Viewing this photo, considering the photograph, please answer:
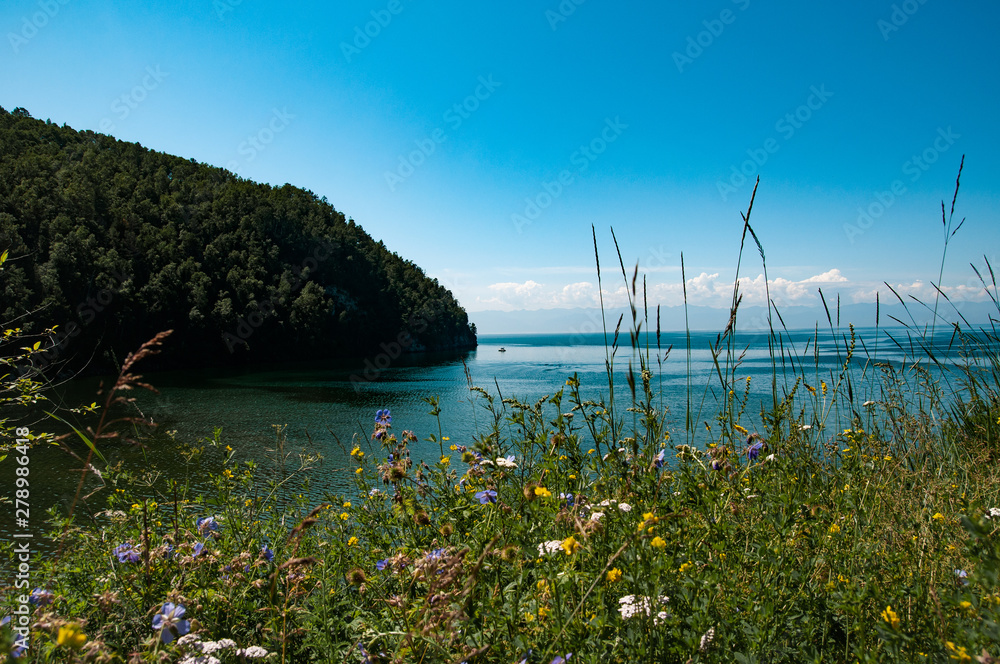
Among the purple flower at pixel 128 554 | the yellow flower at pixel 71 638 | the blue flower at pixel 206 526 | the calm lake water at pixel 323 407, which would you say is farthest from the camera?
the calm lake water at pixel 323 407

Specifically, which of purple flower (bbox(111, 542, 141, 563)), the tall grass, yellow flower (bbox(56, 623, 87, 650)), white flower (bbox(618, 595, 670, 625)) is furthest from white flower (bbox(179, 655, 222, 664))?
white flower (bbox(618, 595, 670, 625))

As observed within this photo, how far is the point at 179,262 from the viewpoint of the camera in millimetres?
49250

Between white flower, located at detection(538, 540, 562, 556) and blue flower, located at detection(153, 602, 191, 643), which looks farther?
white flower, located at detection(538, 540, 562, 556)

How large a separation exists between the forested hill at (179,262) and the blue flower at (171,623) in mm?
38384

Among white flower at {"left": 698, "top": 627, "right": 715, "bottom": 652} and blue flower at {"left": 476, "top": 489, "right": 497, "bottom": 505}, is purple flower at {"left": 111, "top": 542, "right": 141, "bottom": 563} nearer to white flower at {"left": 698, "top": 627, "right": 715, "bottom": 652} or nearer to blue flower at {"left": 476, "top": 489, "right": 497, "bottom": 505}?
blue flower at {"left": 476, "top": 489, "right": 497, "bottom": 505}

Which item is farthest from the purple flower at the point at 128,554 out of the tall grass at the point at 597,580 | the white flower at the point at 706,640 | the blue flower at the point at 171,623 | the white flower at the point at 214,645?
the white flower at the point at 706,640

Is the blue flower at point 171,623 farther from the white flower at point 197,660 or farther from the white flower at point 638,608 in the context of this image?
the white flower at point 638,608

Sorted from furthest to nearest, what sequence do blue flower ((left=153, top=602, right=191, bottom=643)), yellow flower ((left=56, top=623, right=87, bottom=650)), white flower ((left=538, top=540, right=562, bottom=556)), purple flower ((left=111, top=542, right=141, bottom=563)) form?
purple flower ((left=111, top=542, right=141, bottom=563))
white flower ((left=538, top=540, right=562, bottom=556))
blue flower ((left=153, top=602, right=191, bottom=643))
yellow flower ((left=56, top=623, right=87, bottom=650))

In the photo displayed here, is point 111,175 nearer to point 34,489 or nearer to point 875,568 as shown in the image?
point 34,489

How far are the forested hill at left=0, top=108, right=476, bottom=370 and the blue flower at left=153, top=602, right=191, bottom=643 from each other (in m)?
38.4

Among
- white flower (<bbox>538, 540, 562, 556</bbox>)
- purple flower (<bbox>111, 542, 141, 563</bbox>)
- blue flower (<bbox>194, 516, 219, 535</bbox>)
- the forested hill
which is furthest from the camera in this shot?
the forested hill

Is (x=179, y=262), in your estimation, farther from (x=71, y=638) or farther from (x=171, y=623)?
(x=71, y=638)

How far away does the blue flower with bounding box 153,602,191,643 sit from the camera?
1.08m

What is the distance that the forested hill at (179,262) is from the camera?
39.5m
